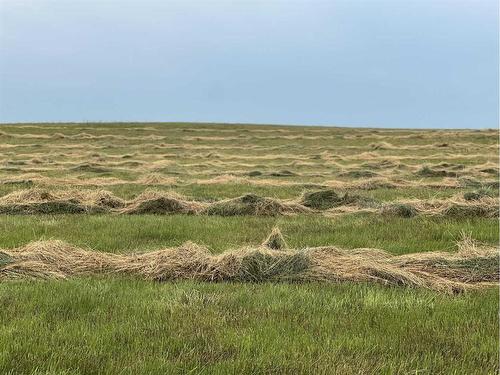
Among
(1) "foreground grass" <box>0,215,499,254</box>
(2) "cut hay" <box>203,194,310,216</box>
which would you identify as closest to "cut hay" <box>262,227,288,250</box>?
(1) "foreground grass" <box>0,215,499,254</box>

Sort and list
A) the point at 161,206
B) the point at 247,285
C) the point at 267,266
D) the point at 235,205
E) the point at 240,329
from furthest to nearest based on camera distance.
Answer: the point at 161,206
the point at 235,205
the point at 267,266
the point at 247,285
the point at 240,329

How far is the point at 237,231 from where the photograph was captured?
32.1 ft

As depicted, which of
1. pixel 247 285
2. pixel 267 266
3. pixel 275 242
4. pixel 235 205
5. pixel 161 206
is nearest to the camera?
pixel 247 285

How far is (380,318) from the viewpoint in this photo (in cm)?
508

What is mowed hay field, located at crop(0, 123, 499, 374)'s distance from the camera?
4.11 meters

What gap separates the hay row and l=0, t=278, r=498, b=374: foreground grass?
5676 mm

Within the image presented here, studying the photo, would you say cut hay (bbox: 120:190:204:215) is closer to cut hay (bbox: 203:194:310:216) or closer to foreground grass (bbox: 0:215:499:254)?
cut hay (bbox: 203:194:310:216)

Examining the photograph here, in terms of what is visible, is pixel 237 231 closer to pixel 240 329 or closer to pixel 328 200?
pixel 328 200

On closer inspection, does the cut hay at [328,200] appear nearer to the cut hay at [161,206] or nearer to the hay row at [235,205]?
the hay row at [235,205]

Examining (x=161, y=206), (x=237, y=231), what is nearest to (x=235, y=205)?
(x=161, y=206)

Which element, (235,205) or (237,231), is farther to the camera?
(235,205)

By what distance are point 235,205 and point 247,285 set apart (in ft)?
20.0

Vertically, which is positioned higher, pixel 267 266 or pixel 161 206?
pixel 267 266

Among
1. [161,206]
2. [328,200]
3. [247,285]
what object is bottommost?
[161,206]
